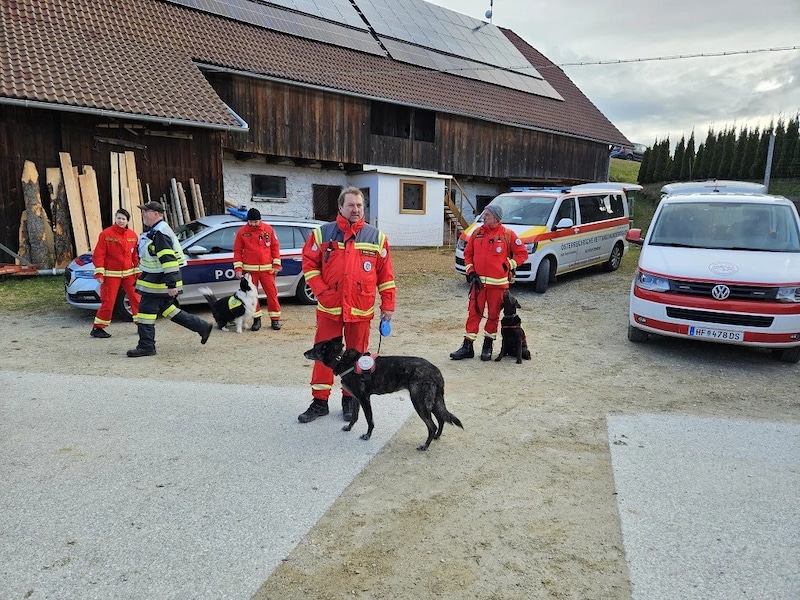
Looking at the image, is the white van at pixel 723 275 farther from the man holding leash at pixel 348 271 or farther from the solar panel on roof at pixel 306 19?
the solar panel on roof at pixel 306 19

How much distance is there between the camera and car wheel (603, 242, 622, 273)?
14.0 meters

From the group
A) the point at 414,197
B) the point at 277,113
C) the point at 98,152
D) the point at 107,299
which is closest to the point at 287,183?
the point at 277,113

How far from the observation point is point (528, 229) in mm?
11070

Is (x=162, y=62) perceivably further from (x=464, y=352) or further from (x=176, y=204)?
(x=464, y=352)

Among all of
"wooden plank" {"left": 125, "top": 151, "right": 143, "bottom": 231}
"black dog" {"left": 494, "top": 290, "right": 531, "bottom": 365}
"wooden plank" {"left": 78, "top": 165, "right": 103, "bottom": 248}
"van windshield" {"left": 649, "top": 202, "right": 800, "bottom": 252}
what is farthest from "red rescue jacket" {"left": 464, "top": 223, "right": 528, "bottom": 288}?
"wooden plank" {"left": 125, "top": 151, "right": 143, "bottom": 231}

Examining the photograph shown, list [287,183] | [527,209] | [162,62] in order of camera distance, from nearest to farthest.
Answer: [527,209] → [162,62] → [287,183]

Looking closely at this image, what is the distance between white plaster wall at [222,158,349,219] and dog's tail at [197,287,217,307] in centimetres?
895

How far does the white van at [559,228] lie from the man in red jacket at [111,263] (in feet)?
20.1

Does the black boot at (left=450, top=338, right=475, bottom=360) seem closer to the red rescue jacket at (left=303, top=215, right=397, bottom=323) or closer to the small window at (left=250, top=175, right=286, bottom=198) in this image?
the red rescue jacket at (left=303, top=215, right=397, bottom=323)

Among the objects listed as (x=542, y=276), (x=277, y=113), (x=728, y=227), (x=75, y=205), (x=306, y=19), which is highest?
(x=306, y=19)

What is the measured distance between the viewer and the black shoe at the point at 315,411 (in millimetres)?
4559

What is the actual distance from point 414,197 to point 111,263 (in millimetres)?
14231

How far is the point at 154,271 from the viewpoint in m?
6.46

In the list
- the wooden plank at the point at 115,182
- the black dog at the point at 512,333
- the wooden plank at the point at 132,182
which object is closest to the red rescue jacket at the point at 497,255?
the black dog at the point at 512,333
